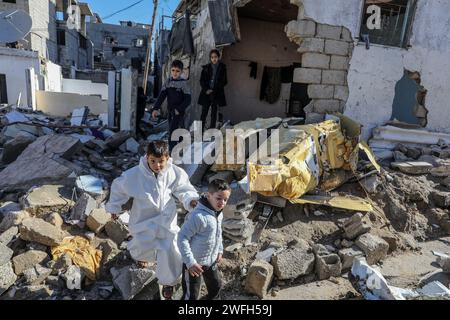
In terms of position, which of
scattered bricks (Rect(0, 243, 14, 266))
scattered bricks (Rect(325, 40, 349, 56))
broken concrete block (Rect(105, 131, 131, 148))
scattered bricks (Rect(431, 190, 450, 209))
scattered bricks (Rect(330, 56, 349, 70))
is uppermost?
scattered bricks (Rect(325, 40, 349, 56))

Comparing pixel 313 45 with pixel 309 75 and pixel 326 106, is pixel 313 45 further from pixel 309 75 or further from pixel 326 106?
pixel 326 106

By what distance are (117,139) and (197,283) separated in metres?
4.33

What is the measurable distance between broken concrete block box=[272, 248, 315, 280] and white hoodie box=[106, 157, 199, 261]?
1.11 metres

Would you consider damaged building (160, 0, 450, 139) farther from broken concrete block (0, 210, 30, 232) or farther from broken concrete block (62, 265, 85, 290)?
broken concrete block (0, 210, 30, 232)

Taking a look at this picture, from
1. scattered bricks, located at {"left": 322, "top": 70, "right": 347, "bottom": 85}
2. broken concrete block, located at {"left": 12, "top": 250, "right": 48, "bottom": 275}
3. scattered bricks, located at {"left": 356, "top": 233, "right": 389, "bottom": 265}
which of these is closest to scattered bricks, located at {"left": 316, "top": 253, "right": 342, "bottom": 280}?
scattered bricks, located at {"left": 356, "top": 233, "right": 389, "bottom": 265}

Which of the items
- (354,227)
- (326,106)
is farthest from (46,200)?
(326,106)

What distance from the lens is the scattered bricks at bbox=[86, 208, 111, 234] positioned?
348 cm

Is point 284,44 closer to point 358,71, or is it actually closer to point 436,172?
point 358,71

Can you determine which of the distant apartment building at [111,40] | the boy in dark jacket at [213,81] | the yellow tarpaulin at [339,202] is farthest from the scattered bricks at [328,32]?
the distant apartment building at [111,40]

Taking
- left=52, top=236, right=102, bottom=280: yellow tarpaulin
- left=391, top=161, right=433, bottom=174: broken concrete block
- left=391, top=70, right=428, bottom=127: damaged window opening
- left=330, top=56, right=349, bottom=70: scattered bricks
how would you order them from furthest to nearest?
left=391, top=70, right=428, bottom=127: damaged window opening → left=330, top=56, right=349, bottom=70: scattered bricks → left=391, top=161, right=433, bottom=174: broken concrete block → left=52, top=236, right=102, bottom=280: yellow tarpaulin

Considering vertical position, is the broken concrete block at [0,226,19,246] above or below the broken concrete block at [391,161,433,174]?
below

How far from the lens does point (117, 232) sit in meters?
3.50

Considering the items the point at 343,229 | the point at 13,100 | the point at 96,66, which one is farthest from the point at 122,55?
the point at 343,229

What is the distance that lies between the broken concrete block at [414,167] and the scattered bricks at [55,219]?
5059 millimetres
